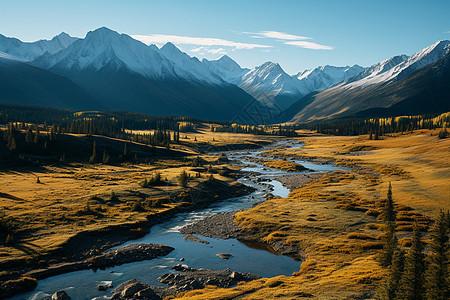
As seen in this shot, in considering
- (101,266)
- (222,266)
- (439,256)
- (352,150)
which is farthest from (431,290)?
(352,150)

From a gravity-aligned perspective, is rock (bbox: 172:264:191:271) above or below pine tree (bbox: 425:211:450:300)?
below

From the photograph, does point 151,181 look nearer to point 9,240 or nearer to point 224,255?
point 9,240

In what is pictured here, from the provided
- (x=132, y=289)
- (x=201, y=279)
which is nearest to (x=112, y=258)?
(x=132, y=289)

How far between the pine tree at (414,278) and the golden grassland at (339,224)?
6724mm

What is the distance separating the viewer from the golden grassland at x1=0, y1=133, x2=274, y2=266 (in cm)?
5325

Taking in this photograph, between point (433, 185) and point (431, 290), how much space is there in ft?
239

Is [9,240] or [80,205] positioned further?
[80,205]

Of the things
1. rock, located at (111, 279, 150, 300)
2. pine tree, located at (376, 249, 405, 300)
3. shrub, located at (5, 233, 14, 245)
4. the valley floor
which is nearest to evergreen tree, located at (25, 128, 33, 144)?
the valley floor

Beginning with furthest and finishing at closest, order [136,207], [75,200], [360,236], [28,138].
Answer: [28,138] → [75,200] → [136,207] → [360,236]

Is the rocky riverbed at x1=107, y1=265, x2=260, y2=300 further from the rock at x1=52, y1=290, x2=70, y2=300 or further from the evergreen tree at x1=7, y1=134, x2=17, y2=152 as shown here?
the evergreen tree at x1=7, y1=134, x2=17, y2=152

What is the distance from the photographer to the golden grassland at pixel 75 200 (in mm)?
53250

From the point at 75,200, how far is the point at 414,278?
7003 centimetres

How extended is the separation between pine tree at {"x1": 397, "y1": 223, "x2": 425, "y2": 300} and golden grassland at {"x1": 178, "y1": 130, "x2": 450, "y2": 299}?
6.72m

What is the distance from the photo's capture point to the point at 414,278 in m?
26.6
